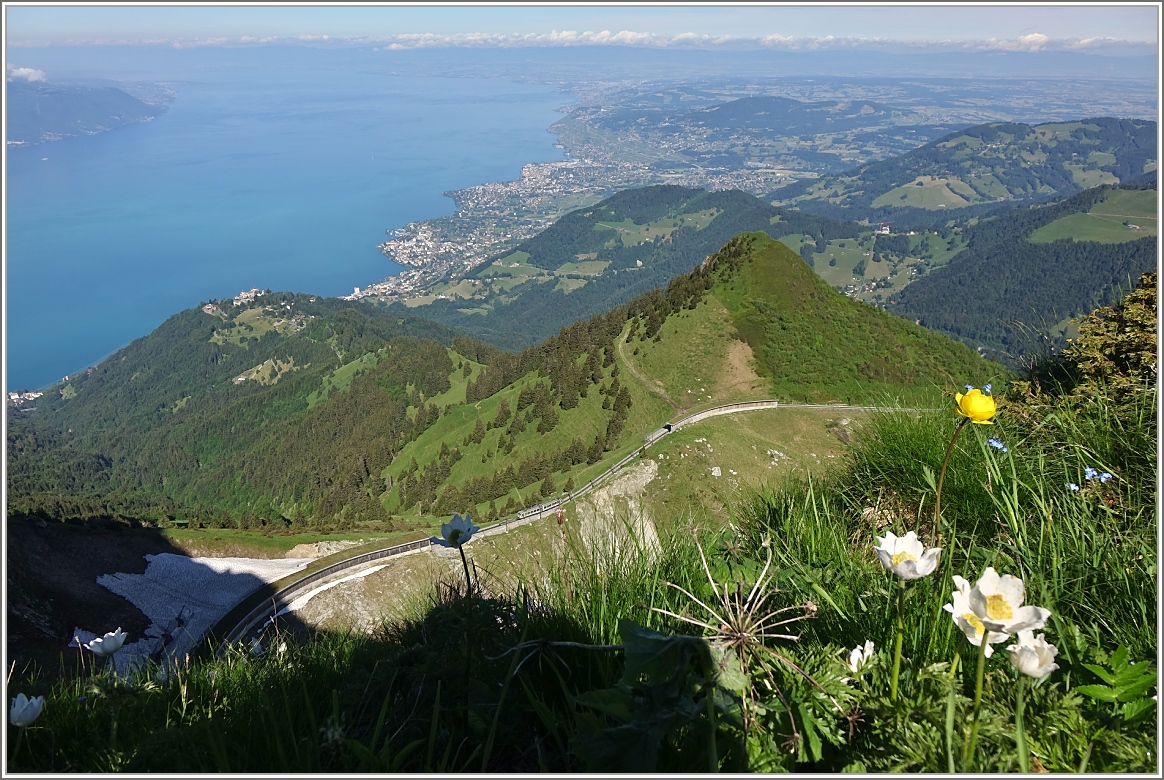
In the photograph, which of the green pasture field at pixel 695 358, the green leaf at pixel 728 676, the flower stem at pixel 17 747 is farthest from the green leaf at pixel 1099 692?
the green pasture field at pixel 695 358

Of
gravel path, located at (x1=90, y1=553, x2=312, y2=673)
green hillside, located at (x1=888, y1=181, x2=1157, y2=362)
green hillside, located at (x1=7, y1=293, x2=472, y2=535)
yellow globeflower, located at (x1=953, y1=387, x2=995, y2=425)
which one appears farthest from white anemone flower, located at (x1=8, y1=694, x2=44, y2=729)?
green hillside, located at (x1=888, y1=181, x2=1157, y2=362)

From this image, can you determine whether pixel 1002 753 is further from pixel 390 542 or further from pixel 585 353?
pixel 585 353

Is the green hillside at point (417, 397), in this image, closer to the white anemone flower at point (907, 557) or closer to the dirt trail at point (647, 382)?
the dirt trail at point (647, 382)

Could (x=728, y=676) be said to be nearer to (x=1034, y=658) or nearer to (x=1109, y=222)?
(x=1034, y=658)

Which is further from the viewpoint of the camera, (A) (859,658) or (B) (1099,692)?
(A) (859,658)

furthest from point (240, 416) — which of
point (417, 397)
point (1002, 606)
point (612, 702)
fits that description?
point (1002, 606)

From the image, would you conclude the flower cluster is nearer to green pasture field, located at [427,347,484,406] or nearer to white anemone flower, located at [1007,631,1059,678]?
white anemone flower, located at [1007,631,1059,678]
